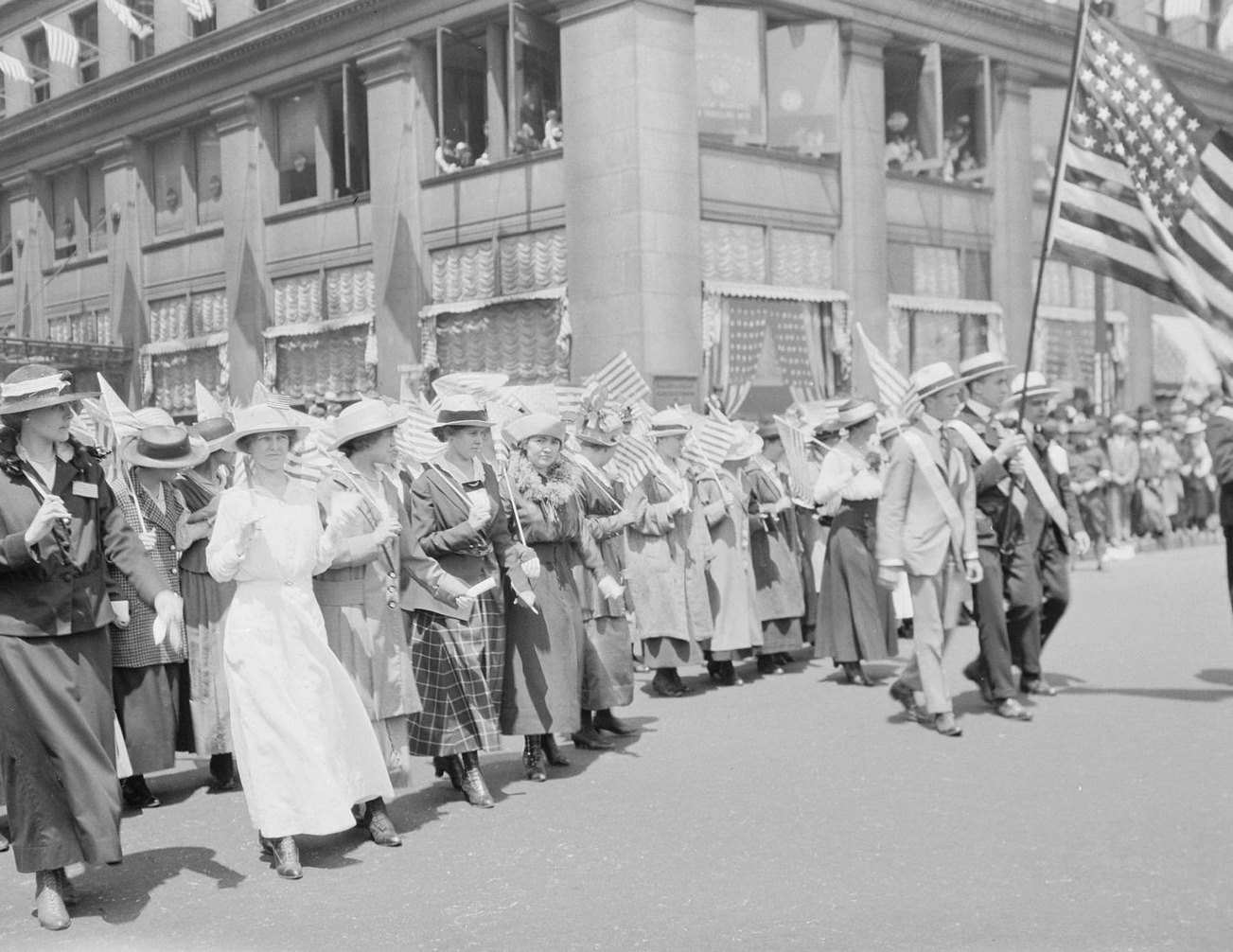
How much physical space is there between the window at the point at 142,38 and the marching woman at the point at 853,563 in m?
22.5

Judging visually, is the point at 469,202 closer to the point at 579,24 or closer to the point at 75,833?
the point at 579,24

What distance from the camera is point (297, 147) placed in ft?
85.8

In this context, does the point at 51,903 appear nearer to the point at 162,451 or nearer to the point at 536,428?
the point at 162,451

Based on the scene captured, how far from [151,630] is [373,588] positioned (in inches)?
59.1

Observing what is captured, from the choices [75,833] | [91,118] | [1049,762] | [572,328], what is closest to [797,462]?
[1049,762]

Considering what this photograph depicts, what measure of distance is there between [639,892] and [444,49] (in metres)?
19.5

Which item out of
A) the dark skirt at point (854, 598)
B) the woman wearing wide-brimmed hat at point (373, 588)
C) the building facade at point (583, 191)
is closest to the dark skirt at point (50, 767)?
the woman wearing wide-brimmed hat at point (373, 588)

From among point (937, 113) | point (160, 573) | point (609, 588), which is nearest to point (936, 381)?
point (609, 588)

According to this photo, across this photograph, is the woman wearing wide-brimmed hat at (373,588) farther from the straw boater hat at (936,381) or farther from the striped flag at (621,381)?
the striped flag at (621,381)

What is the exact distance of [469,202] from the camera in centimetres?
2294

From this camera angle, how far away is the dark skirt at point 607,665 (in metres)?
8.13

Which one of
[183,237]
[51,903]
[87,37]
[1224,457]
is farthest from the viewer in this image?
[87,37]

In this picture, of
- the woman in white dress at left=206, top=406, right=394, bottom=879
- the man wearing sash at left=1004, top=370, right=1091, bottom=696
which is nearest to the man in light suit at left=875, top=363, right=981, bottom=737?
the man wearing sash at left=1004, top=370, right=1091, bottom=696

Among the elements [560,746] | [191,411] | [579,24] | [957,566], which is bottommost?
[560,746]
